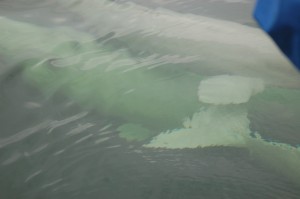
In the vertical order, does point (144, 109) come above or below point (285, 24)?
below

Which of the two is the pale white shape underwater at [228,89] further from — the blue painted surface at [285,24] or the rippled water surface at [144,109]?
the blue painted surface at [285,24]

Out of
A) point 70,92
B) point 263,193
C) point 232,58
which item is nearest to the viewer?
point 263,193

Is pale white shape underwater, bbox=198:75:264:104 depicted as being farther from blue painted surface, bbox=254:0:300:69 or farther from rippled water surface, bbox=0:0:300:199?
blue painted surface, bbox=254:0:300:69

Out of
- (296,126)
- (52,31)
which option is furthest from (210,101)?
(52,31)

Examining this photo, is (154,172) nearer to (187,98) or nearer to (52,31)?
(187,98)

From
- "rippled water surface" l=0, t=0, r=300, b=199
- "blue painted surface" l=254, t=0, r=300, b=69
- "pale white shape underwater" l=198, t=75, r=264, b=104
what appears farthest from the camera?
"pale white shape underwater" l=198, t=75, r=264, b=104

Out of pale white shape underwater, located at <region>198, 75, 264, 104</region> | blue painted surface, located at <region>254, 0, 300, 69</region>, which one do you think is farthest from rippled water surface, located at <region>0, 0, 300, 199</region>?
blue painted surface, located at <region>254, 0, 300, 69</region>

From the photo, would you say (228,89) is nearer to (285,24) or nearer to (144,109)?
(144,109)

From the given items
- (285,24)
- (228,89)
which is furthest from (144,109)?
(285,24)
